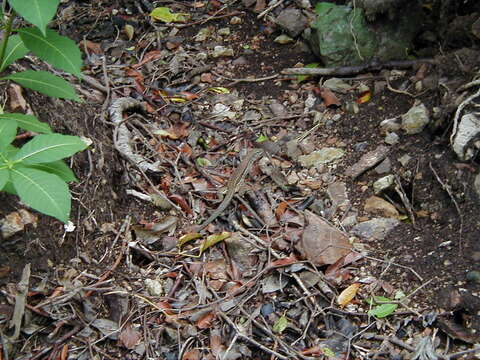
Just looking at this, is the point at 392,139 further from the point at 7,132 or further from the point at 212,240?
the point at 7,132

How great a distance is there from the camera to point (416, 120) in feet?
11.3

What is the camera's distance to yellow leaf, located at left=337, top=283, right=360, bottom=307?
9.25ft

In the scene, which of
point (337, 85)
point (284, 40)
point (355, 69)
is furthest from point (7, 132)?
point (284, 40)

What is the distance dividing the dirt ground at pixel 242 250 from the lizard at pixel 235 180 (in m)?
0.06

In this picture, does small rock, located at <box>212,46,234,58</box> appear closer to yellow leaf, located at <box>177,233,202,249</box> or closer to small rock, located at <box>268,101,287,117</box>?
small rock, located at <box>268,101,287,117</box>

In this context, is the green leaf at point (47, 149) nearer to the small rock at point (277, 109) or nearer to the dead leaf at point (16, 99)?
the dead leaf at point (16, 99)

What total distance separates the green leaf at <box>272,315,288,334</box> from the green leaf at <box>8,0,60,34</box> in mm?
1781

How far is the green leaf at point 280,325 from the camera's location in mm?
2740

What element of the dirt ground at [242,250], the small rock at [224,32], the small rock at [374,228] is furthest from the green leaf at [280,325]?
the small rock at [224,32]

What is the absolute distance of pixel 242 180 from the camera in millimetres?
3490

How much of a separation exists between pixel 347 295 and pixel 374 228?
492 millimetres

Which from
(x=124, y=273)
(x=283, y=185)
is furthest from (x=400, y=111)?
(x=124, y=273)

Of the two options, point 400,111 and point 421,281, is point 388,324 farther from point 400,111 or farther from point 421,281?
point 400,111

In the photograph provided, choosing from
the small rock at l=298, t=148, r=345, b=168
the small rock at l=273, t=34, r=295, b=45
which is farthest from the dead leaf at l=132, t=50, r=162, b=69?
the small rock at l=298, t=148, r=345, b=168
